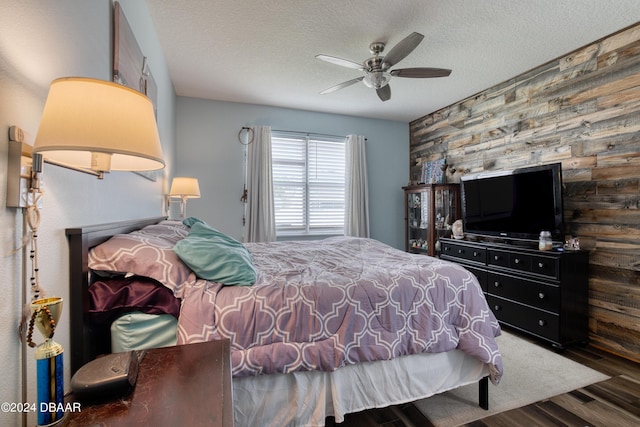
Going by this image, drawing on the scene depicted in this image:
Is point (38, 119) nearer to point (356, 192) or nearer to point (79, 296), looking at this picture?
point (79, 296)

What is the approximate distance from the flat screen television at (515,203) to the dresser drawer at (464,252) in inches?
10.0

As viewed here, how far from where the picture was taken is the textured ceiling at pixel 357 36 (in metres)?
2.19

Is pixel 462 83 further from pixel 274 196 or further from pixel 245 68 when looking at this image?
pixel 274 196

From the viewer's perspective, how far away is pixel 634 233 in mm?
2373

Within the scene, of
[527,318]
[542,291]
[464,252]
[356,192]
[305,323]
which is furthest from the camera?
[356,192]

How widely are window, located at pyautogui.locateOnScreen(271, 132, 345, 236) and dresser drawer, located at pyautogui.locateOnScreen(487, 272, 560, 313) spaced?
2281 mm

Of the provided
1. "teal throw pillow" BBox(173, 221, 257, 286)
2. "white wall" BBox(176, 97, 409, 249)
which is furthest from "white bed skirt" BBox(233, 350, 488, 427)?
"white wall" BBox(176, 97, 409, 249)

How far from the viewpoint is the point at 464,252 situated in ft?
11.2

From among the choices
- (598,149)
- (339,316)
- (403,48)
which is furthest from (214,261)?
(598,149)

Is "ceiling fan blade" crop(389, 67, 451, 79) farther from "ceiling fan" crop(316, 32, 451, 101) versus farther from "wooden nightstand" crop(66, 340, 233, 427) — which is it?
"wooden nightstand" crop(66, 340, 233, 427)

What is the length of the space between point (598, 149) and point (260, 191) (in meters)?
3.68

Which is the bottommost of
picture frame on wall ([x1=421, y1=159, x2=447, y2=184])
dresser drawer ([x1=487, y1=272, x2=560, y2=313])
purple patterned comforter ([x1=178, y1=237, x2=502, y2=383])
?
dresser drawer ([x1=487, y1=272, x2=560, y2=313])

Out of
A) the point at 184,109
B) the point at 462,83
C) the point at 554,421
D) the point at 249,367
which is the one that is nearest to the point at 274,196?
the point at 184,109

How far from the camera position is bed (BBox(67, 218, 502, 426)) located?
121 cm
